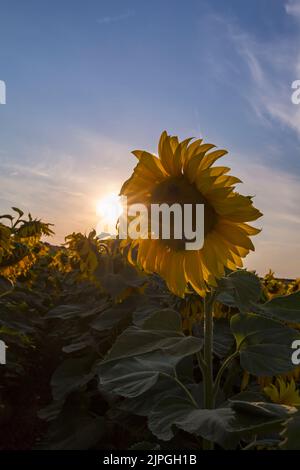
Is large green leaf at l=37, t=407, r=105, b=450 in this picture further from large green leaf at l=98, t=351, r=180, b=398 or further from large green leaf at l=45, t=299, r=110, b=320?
large green leaf at l=98, t=351, r=180, b=398

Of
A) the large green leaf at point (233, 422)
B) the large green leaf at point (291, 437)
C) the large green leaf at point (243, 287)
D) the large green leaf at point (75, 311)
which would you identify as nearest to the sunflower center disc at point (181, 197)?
the large green leaf at point (243, 287)

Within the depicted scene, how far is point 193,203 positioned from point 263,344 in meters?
0.55

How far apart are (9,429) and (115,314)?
2210 millimetres

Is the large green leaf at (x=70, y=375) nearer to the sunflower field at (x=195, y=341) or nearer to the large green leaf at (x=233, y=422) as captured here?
the sunflower field at (x=195, y=341)

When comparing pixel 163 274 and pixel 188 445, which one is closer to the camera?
pixel 163 274

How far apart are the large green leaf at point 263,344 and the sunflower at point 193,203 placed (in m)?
0.18

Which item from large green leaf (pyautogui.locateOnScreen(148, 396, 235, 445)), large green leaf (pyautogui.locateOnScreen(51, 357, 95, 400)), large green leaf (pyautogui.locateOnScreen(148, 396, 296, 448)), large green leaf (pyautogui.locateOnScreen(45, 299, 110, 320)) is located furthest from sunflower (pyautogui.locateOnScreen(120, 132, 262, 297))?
large green leaf (pyautogui.locateOnScreen(45, 299, 110, 320))

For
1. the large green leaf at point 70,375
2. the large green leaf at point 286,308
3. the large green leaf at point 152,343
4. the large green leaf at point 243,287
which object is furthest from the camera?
the large green leaf at point 70,375

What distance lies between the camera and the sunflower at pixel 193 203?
176cm

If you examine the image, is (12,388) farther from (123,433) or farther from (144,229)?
(144,229)

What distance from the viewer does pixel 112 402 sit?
3311 millimetres

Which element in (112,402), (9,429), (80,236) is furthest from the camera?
(80,236)

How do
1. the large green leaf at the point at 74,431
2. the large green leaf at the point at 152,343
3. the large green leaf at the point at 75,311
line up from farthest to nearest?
the large green leaf at the point at 75,311 → the large green leaf at the point at 74,431 → the large green leaf at the point at 152,343
